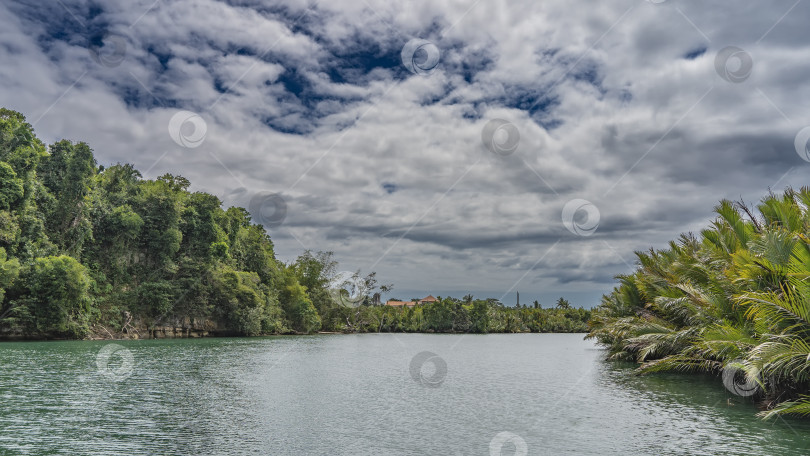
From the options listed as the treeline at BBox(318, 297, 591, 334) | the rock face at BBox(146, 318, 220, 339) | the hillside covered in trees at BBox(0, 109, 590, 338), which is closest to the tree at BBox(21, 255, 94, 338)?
the hillside covered in trees at BBox(0, 109, 590, 338)

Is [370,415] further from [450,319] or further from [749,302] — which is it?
[450,319]

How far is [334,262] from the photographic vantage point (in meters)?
102

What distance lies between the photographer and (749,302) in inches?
557

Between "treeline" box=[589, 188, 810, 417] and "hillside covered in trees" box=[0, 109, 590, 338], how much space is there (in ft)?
154

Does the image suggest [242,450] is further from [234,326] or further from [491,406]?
[234,326]

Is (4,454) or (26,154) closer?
(4,454)

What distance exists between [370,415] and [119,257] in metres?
55.7

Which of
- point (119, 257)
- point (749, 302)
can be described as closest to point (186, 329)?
point (119, 257)

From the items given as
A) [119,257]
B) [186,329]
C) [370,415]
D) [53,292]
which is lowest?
[370,415]

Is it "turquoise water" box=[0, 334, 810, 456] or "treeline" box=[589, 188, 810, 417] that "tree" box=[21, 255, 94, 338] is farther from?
"treeline" box=[589, 188, 810, 417]

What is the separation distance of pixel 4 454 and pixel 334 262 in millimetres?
92534

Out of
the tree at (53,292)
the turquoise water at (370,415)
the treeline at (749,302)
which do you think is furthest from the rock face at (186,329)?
the treeline at (749,302)

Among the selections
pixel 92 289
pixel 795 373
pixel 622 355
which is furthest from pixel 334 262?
pixel 795 373

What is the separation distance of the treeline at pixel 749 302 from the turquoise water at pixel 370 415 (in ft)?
4.14
